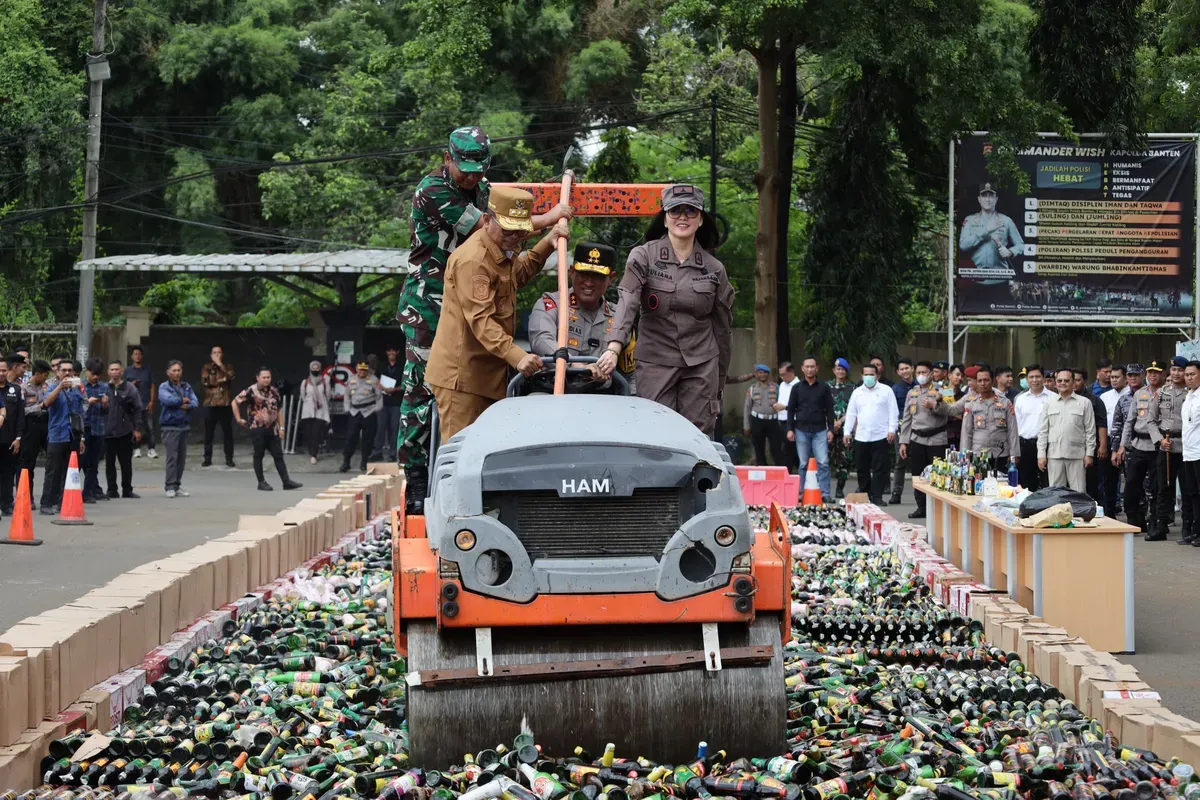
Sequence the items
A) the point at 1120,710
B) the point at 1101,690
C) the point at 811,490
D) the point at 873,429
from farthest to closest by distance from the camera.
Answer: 1. the point at 873,429
2. the point at 811,490
3. the point at 1101,690
4. the point at 1120,710

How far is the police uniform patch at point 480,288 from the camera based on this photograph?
7680 mm

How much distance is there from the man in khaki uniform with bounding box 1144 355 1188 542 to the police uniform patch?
11.1 meters

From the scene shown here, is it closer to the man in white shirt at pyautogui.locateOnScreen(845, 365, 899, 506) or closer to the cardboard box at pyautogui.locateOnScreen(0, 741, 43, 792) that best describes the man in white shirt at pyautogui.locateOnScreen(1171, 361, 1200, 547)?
the man in white shirt at pyautogui.locateOnScreen(845, 365, 899, 506)

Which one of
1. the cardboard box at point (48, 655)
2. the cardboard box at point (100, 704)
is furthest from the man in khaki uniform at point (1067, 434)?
the cardboard box at point (48, 655)

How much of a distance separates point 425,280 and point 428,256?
0.47 ft

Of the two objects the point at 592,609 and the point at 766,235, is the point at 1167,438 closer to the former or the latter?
the point at 766,235

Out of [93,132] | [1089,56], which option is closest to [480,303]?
[1089,56]

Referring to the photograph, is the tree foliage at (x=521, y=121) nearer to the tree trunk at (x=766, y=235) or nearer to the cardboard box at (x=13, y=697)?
the tree trunk at (x=766, y=235)

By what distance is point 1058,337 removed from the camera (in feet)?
86.5

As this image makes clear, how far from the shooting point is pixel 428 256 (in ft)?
30.5

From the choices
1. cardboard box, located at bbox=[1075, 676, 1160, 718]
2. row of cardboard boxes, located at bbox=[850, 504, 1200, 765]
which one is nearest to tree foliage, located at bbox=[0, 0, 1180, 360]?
row of cardboard boxes, located at bbox=[850, 504, 1200, 765]

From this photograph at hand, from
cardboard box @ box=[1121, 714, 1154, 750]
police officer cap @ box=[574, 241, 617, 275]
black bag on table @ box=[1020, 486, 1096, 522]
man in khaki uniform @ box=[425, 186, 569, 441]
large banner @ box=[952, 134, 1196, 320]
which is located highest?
large banner @ box=[952, 134, 1196, 320]

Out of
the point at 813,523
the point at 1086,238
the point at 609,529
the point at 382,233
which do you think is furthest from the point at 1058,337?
the point at 609,529

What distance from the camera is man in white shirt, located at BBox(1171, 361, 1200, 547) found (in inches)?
628
